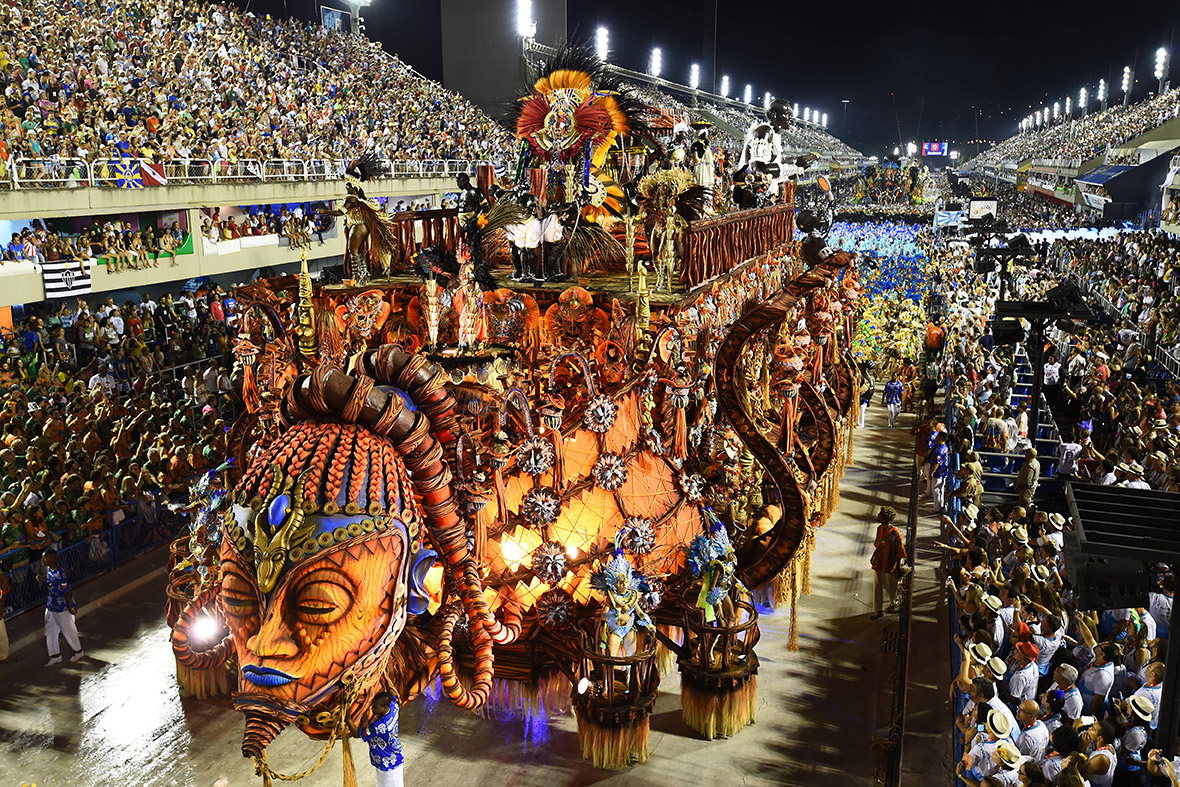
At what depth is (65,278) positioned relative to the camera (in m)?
19.4

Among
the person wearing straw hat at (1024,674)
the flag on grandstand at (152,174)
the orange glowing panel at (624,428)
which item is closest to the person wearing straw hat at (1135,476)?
the person wearing straw hat at (1024,674)

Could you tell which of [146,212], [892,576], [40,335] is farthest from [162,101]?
[892,576]

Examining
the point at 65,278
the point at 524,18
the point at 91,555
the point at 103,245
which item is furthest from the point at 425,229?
the point at 524,18

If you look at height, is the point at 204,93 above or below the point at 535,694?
above

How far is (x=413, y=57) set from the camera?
46.1 m

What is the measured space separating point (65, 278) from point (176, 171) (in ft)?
14.8

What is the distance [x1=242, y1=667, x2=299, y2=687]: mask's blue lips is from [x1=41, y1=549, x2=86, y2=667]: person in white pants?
5895 mm

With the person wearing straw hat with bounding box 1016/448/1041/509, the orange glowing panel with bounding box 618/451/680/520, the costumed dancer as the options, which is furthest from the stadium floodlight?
the orange glowing panel with bounding box 618/451/680/520

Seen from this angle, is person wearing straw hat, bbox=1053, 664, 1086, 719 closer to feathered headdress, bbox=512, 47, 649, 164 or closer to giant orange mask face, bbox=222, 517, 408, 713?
giant orange mask face, bbox=222, 517, 408, 713

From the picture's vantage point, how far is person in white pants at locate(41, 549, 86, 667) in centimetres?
917

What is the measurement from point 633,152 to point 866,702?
6742mm

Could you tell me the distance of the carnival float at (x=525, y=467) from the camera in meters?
4.79

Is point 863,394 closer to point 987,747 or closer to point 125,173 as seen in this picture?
point 987,747

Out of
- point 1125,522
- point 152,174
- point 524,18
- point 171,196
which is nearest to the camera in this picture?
point 1125,522
